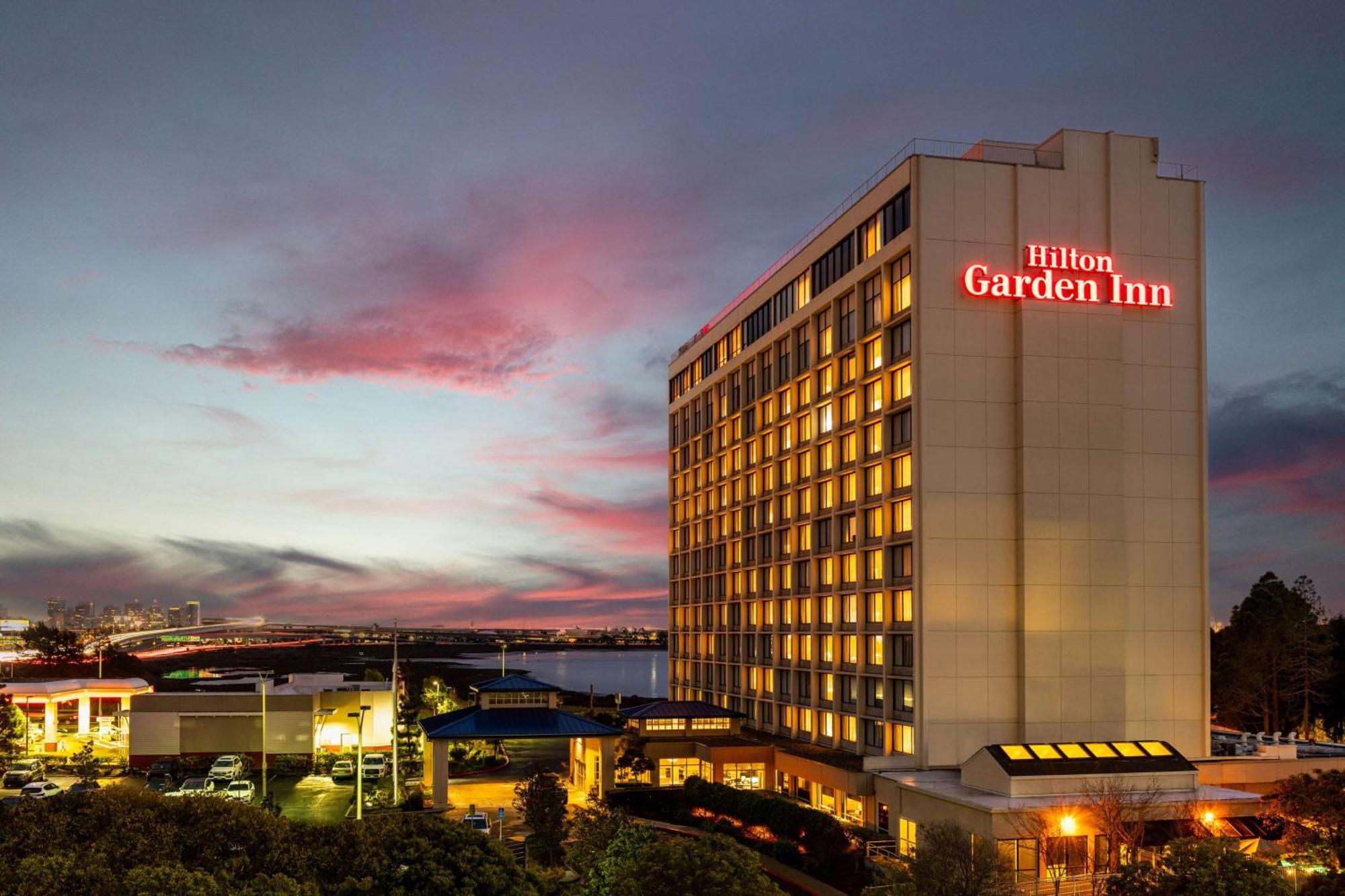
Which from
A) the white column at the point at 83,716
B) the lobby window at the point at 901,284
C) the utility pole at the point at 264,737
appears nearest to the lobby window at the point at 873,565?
the lobby window at the point at 901,284

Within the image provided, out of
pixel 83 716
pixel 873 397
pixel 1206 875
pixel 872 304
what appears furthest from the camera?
pixel 83 716

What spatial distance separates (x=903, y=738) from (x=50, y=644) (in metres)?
154

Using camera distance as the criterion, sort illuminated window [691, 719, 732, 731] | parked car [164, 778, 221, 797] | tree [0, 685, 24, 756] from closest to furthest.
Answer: parked car [164, 778, 221, 797] < tree [0, 685, 24, 756] < illuminated window [691, 719, 732, 731]

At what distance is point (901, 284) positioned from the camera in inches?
3132

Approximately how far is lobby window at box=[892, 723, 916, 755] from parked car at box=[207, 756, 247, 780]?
1941 inches

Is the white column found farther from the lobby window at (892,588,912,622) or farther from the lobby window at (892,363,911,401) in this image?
the lobby window at (892,363,911,401)

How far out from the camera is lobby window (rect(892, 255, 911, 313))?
257ft

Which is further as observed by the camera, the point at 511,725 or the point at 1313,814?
the point at 511,725

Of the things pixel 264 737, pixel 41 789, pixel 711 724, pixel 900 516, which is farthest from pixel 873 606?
pixel 41 789

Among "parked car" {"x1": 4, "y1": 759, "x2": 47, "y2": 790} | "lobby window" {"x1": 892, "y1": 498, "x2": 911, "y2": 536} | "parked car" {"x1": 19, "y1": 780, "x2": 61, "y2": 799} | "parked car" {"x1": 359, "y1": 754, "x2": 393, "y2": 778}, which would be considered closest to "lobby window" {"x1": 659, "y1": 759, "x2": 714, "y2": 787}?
"parked car" {"x1": 359, "y1": 754, "x2": 393, "y2": 778}

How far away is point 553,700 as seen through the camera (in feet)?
295

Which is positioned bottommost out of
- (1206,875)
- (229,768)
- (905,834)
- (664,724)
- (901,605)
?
(229,768)

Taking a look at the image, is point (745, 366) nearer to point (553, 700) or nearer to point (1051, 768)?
point (553, 700)

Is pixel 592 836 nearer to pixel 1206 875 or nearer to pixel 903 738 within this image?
pixel 903 738
